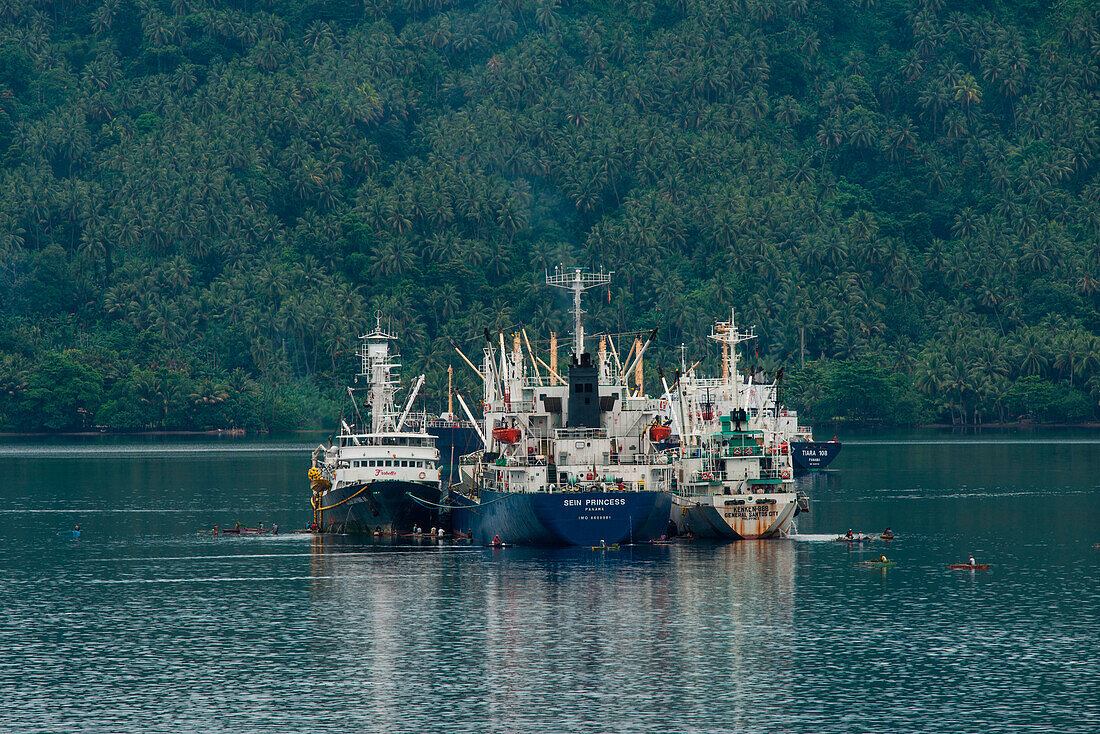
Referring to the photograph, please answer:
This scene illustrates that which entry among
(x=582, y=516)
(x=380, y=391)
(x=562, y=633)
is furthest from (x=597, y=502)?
(x=380, y=391)

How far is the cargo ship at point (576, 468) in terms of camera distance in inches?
4589

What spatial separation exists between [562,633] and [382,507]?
46879 mm

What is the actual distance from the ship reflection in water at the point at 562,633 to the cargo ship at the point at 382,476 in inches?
328

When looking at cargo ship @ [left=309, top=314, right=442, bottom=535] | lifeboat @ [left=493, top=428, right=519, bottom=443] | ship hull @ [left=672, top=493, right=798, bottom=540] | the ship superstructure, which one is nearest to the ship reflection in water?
ship hull @ [left=672, top=493, right=798, bottom=540]

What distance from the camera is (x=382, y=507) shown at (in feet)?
440

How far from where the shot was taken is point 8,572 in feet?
392

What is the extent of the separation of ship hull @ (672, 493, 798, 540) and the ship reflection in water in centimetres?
179

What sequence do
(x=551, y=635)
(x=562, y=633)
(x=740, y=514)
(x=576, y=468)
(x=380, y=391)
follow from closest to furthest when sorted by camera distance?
(x=551, y=635)
(x=562, y=633)
(x=576, y=468)
(x=740, y=514)
(x=380, y=391)

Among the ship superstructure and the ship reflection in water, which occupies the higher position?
the ship superstructure

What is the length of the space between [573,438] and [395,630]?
30483 mm

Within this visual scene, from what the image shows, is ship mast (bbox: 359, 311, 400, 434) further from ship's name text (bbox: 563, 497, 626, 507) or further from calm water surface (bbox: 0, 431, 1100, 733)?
ship's name text (bbox: 563, 497, 626, 507)

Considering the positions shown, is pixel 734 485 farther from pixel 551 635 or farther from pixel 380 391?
pixel 551 635

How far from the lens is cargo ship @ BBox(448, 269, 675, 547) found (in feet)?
382

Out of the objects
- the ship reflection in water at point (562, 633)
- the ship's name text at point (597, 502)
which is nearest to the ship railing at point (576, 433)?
the ship's name text at point (597, 502)
